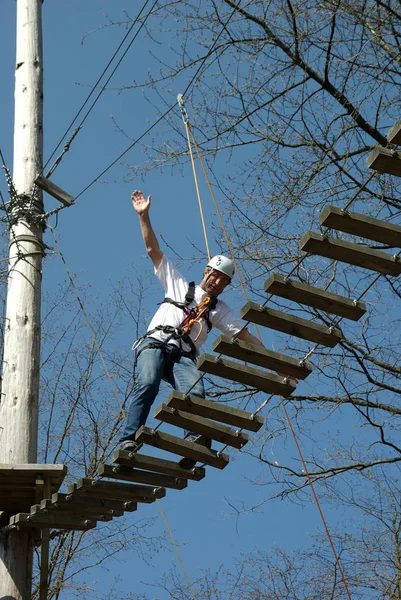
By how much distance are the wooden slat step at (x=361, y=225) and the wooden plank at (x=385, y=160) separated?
31 cm

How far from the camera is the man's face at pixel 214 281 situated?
7371 mm

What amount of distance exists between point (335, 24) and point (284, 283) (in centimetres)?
438

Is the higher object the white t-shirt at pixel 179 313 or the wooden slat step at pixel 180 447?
the white t-shirt at pixel 179 313

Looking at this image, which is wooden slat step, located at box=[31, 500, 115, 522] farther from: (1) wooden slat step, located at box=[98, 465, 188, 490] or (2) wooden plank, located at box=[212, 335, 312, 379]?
(2) wooden plank, located at box=[212, 335, 312, 379]

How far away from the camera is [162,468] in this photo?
7316 mm

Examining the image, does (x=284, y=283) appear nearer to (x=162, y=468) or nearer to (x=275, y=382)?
(x=275, y=382)

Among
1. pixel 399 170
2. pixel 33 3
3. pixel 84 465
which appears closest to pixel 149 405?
pixel 399 170

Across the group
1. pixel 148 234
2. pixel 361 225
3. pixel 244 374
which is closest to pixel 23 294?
pixel 148 234

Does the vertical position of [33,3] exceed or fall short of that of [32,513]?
it exceeds it

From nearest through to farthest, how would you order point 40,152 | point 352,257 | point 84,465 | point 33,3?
1. point 352,257
2. point 40,152
3. point 33,3
4. point 84,465

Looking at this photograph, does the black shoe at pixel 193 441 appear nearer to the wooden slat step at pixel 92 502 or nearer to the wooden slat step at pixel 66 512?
the wooden slat step at pixel 92 502

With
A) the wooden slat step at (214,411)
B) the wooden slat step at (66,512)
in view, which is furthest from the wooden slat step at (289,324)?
the wooden slat step at (66,512)

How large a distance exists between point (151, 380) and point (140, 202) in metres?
1.24

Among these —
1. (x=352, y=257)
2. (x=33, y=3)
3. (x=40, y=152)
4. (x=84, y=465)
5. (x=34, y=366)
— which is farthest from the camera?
(x=84, y=465)
